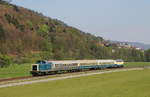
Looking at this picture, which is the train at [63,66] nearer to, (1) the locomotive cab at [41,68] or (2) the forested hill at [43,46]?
(1) the locomotive cab at [41,68]

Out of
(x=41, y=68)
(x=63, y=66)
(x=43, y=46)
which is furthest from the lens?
(x=43, y=46)

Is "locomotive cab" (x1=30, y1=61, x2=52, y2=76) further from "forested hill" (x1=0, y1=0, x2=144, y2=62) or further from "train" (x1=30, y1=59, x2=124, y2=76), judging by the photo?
"forested hill" (x1=0, y1=0, x2=144, y2=62)

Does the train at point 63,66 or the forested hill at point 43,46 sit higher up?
the forested hill at point 43,46

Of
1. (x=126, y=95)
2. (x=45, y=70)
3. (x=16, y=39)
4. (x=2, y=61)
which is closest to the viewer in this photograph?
(x=126, y=95)

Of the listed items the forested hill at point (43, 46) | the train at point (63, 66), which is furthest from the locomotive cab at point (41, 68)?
the forested hill at point (43, 46)

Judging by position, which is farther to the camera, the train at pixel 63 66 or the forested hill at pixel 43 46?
the forested hill at pixel 43 46

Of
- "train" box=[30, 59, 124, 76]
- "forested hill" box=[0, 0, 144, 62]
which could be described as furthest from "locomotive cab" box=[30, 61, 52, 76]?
"forested hill" box=[0, 0, 144, 62]

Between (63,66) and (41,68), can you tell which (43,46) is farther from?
(41,68)

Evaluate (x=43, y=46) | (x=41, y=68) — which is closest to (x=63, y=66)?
(x=41, y=68)

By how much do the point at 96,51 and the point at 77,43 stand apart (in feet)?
62.2

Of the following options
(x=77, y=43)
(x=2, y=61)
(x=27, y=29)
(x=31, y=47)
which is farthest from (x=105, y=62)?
(x=27, y=29)

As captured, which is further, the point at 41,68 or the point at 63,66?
the point at 63,66

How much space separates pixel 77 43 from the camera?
623ft

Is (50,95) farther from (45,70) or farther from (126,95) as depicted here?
(45,70)
